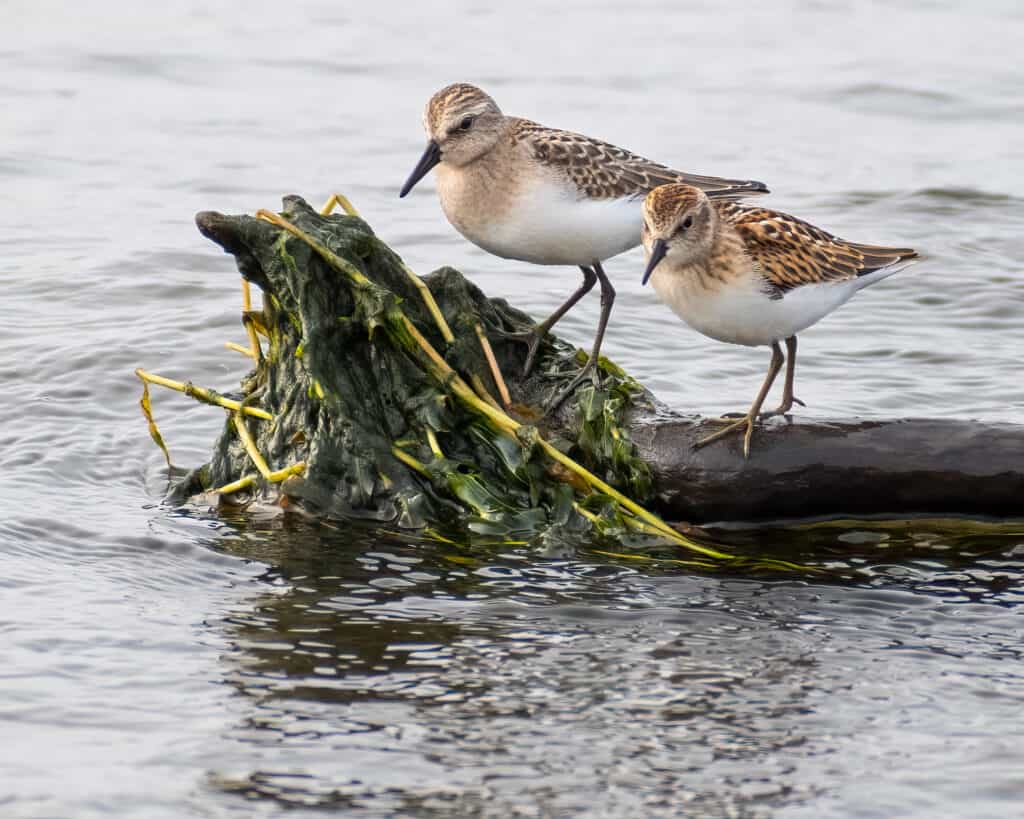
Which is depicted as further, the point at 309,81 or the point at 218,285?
the point at 309,81

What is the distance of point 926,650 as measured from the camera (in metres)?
6.68

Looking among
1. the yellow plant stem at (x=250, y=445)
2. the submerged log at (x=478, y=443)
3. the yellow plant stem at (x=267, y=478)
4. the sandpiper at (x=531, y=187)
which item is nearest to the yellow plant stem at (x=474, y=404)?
the submerged log at (x=478, y=443)

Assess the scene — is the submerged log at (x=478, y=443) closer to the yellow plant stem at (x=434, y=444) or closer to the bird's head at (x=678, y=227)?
the yellow plant stem at (x=434, y=444)

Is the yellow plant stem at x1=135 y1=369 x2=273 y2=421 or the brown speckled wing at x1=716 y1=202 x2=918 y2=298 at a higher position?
the brown speckled wing at x1=716 y1=202 x2=918 y2=298

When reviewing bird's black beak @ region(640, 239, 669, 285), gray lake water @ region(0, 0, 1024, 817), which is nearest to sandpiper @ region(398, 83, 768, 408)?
bird's black beak @ region(640, 239, 669, 285)

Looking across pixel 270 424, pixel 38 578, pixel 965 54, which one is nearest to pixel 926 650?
pixel 270 424

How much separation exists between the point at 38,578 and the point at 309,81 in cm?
1147

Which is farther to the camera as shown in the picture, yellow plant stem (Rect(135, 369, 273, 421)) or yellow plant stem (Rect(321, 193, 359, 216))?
yellow plant stem (Rect(135, 369, 273, 421))

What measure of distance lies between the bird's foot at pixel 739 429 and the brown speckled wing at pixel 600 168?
4.71ft

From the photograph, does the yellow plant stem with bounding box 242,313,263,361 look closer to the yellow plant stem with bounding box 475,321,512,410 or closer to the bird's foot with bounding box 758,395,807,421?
the yellow plant stem with bounding box 475,321,512,410

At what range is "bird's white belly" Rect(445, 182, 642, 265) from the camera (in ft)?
26.8

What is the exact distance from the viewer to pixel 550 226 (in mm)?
8172

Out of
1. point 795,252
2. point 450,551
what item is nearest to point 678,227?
point 795,252

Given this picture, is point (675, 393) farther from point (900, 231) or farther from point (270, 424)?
point (900, 231)
